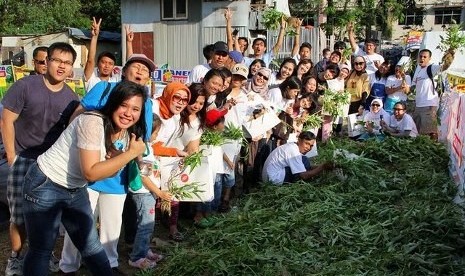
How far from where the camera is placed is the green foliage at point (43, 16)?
32625mm

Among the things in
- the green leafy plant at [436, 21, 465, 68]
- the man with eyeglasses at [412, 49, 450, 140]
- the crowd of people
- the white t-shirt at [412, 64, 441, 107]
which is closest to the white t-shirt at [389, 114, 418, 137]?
the man with eyeglasses at [412, 49, 450, 140]

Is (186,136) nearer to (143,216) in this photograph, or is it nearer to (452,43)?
(143,216)

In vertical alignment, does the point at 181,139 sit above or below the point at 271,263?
above

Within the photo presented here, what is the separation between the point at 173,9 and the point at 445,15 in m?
33.7

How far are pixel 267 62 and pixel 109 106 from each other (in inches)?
236

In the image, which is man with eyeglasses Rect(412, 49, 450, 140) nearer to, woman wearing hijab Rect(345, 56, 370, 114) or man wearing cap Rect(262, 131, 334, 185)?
woman wearing hijab Rect(345, 56, 370, 114)

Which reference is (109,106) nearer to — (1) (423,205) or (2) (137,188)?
(2) (137,188)

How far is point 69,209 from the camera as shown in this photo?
321cm

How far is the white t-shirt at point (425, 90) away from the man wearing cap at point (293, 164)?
11.7 ft

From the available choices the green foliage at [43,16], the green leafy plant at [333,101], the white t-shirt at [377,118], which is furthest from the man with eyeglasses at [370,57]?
the green foliage at [43,16]

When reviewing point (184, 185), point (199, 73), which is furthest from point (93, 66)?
point (184, 185)

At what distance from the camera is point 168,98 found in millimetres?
4391

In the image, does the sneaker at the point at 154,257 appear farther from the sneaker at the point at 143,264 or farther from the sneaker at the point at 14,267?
the sneaker at the point at 14,267

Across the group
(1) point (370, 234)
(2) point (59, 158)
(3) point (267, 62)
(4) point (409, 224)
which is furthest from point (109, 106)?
(3) point (267, 62)
